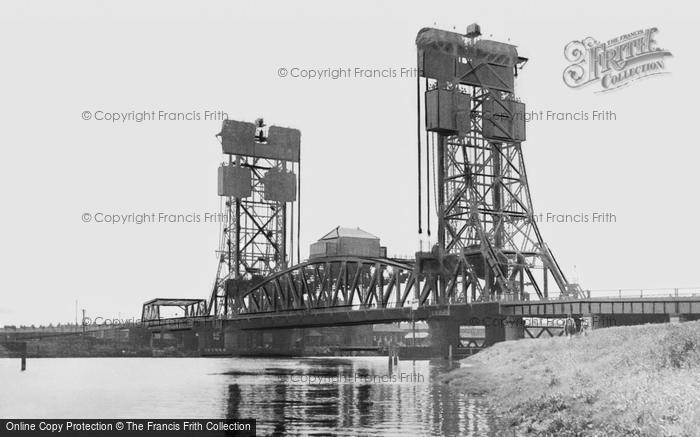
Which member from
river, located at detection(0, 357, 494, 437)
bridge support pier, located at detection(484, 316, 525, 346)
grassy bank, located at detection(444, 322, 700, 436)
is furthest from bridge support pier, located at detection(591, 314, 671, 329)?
grassy bank, located at detection(444, 322, 700, 436)

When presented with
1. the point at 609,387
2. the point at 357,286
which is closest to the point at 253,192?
the point at 357,286

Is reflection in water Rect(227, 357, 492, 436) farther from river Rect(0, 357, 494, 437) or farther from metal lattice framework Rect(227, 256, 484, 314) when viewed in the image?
metal lattice framework Rect(227, 256, 484, 314)

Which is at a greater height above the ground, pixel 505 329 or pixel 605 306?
pixel 605 306

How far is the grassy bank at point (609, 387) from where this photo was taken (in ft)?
72.6

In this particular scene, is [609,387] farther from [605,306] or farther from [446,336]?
[446,336]

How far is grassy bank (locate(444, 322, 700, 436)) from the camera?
72.6ft

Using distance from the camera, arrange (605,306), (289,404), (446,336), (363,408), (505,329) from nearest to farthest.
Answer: (363,408) → (289,404) → (605,306) → (505,329) → (446,336)

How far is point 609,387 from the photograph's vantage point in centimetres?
2817

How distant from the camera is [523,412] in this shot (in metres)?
30.8

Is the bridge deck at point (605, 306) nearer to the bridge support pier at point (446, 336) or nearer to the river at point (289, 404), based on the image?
the bridge support pier at point (446, 336)

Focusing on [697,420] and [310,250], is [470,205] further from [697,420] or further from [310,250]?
[697,420]

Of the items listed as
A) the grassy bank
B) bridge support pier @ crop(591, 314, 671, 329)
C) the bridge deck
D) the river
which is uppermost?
the bridge deck

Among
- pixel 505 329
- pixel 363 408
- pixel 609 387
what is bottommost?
pixel 363 408

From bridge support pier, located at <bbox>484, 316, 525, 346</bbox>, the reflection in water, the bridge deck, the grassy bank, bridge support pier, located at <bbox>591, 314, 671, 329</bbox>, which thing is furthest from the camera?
bridge support pier, located at <bbox>484, 316, 525, 346</bbox>
